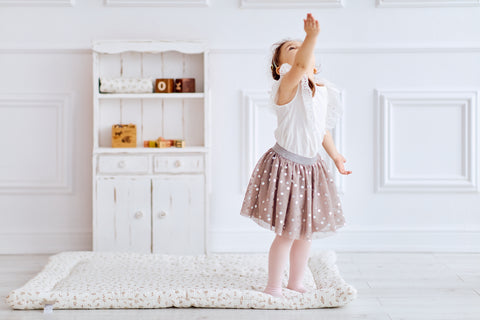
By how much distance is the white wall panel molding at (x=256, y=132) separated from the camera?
2.96 metres

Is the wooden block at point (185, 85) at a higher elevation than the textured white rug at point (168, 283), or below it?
higher

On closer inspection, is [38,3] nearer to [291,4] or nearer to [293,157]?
[291,4]

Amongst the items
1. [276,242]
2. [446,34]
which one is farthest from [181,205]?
[446,34]

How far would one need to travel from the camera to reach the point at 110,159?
2789 millimetres

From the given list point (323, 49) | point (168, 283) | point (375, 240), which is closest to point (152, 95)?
point (323, 49)

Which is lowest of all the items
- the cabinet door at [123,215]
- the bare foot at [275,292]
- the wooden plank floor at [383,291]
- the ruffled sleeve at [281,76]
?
the wooden plank floor at [383,291]

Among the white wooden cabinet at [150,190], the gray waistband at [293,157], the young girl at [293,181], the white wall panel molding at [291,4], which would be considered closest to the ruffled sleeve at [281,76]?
the young girl at [293,181]

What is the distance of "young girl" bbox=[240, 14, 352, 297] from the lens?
1.98 m

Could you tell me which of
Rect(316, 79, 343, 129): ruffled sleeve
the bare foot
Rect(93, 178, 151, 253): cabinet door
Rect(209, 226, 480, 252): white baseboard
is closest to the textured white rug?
the bare foot

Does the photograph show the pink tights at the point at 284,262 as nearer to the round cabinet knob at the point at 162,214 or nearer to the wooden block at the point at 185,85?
the round cabinet knob at the point at 162,214

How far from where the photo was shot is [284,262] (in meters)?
2.03

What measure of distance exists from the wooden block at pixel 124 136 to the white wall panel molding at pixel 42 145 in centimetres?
26

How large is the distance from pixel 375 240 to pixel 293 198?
1151 millimetres

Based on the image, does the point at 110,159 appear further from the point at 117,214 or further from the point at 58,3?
the point at 58,3
